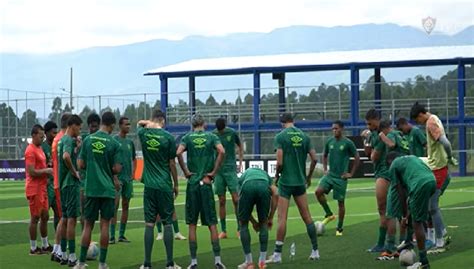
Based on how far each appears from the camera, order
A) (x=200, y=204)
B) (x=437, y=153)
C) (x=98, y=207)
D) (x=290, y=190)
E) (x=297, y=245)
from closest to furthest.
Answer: (x=98, y=207) → (x=200, y=204) → (x=290, y=190) → (x=437, y=153) → (x=297, y=245)

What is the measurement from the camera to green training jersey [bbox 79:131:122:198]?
15.8m

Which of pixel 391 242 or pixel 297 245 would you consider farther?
pixel 297 245

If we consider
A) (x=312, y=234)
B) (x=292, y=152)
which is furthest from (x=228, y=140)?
(x=312, y=234)

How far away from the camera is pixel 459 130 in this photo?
187 ft

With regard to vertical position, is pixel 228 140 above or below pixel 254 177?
above

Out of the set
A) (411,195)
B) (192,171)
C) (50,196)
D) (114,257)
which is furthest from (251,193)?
(50,196)

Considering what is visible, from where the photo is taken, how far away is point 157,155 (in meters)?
15.9

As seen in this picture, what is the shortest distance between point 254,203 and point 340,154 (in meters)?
5.77

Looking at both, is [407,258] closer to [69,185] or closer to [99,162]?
[99,162]

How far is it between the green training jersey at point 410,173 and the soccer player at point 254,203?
6.14 feet

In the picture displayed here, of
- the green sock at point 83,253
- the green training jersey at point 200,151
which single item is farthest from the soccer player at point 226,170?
the green sock at point 83,253

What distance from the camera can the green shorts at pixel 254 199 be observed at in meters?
15.6

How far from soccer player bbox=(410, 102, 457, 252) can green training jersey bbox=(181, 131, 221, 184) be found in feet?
10.6

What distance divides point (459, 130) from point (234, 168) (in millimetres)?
37293
